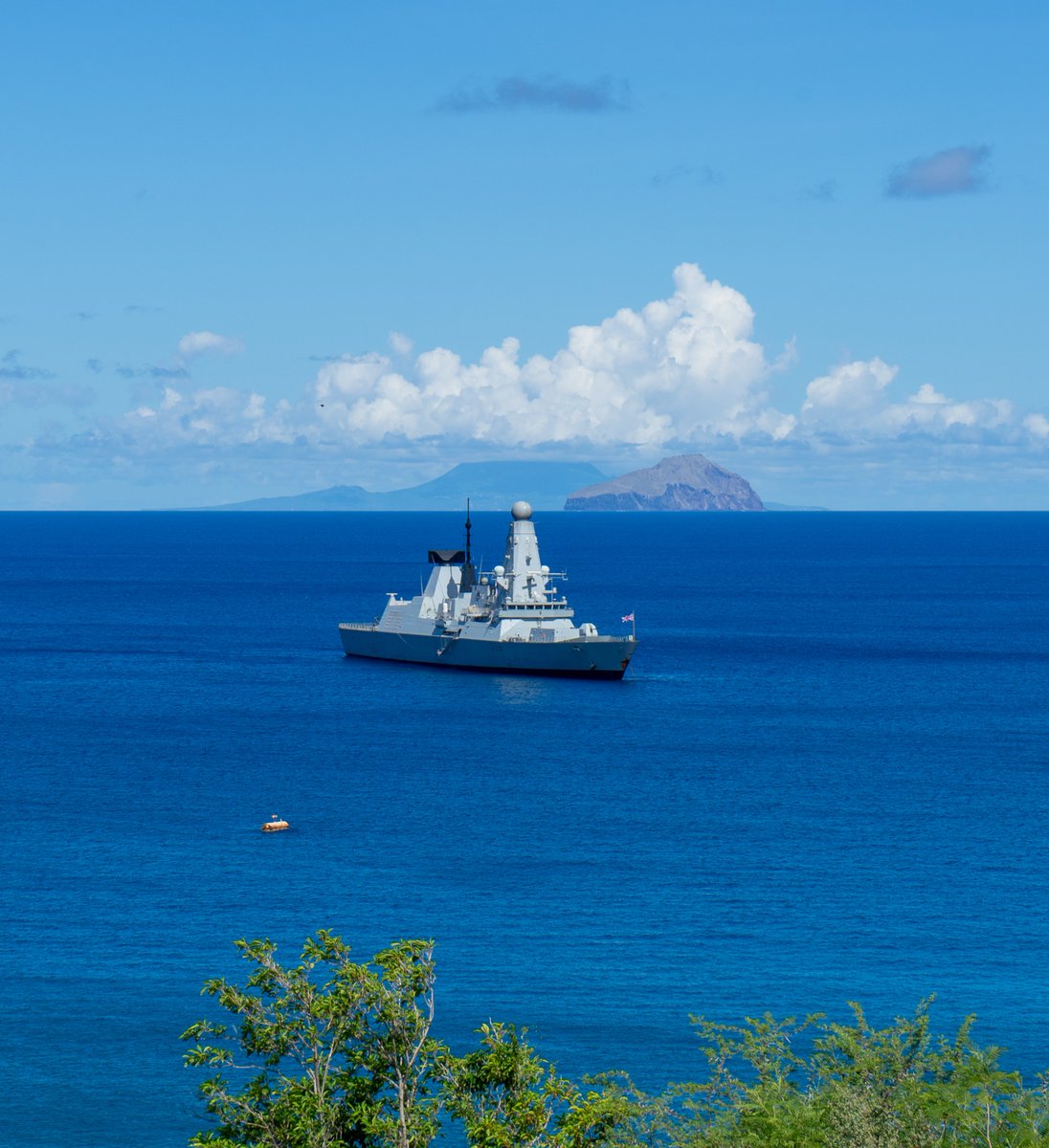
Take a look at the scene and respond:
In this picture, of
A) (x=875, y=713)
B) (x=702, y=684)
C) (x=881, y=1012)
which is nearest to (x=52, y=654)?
(x=702, y=684)

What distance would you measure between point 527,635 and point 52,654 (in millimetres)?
44955

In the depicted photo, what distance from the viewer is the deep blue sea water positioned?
166ft

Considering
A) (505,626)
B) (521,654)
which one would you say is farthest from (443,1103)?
(505,626)

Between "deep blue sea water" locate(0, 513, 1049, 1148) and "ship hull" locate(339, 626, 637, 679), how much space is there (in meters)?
1.91

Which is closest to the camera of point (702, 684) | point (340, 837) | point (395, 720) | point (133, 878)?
point (133, 878)

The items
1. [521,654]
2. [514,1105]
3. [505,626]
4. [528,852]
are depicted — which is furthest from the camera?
[505,626]

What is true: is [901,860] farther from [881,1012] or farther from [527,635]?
[527,635]

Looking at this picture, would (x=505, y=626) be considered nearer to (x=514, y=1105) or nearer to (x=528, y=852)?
(x=528, y=852)

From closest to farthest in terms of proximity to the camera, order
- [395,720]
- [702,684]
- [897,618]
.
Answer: [395,720], [702,684], [897,618]

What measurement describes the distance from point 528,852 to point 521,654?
56.5 m

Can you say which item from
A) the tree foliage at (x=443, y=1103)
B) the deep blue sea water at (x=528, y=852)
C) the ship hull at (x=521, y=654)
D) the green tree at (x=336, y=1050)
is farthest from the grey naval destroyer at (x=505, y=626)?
the green tree at (x=336, y=1050)

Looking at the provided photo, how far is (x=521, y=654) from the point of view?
126 m

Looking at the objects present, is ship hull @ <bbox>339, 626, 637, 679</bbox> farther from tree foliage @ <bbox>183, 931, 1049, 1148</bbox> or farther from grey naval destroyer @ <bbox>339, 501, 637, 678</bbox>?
tree foliage @ <bbox>183, 931, 1049, 1148</bbox>

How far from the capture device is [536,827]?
246 ft
